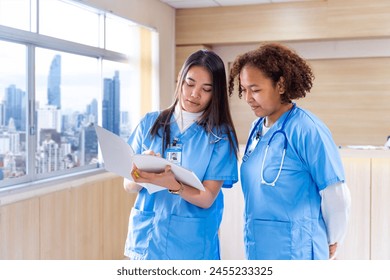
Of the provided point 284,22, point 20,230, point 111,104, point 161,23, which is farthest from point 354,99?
point 20,230

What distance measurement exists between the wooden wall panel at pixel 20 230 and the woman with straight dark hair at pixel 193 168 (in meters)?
1.35

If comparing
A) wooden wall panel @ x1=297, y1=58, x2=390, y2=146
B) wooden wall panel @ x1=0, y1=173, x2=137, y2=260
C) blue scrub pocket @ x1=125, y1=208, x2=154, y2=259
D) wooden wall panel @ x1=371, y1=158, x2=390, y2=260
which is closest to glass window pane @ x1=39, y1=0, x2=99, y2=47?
wooden wall panel @ x1=0, y1=173, x2=137, y2=260

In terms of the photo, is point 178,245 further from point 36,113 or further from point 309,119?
point 36,113

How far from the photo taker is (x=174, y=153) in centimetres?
196

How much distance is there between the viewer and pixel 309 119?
1.84 m

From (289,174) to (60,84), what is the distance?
2.57 meters

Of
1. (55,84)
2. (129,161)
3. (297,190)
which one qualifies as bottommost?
(297,190)

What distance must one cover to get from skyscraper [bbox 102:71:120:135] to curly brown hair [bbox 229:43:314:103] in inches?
111

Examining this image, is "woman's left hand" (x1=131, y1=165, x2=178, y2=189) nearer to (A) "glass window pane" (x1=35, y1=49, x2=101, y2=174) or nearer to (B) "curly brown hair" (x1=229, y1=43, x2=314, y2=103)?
(B) "curly brown hair" (x1=229, y1=43, x2=314, y2=103)

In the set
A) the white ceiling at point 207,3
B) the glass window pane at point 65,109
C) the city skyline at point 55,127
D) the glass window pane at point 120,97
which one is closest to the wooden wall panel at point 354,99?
the white ceiling at point 207,3

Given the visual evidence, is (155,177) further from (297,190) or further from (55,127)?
(55,127)

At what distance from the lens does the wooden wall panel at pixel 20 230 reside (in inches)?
118
